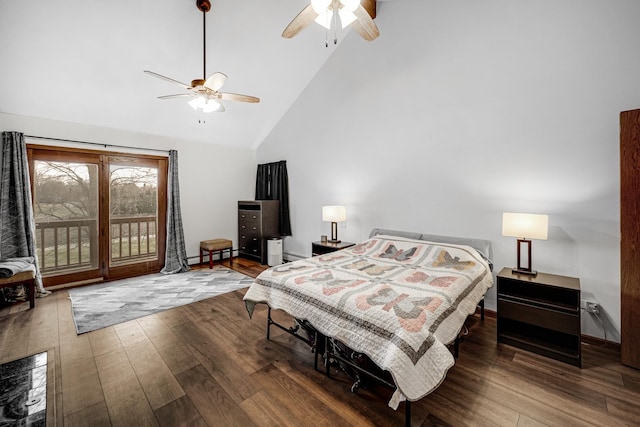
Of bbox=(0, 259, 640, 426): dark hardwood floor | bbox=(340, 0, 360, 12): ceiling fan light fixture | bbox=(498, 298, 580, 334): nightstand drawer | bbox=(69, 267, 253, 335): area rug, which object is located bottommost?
bbox=(0, 259, 640, 426): dark hardwood floor

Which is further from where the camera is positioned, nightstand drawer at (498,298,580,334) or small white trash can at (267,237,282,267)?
small white trash can at (267,237,282,267)

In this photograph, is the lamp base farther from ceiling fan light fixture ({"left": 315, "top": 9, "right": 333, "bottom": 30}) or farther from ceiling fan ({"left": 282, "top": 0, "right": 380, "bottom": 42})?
ceiling fan light fixture ({"left": 315, "top": 9, "right": 333, "bottom": 30})

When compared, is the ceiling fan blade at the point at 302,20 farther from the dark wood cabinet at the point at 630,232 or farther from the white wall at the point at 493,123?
the dark wood cabinet at the point at 630,232

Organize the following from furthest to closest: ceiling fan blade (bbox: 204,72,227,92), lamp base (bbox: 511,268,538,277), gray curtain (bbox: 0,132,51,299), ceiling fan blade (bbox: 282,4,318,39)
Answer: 1. gray curtain (bbox: 0,132,51,299)
2. ceiling fan blade (bbox: 204,72,227,92)
3. lamp base (bbox: 511,268,538,277)
4. ceiling fan blade (bbox: 282,4,318,39)

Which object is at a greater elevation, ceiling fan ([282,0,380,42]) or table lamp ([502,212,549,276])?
ceiling fan ([282,0,380,42])

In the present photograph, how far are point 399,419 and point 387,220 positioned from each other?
2.58 metres

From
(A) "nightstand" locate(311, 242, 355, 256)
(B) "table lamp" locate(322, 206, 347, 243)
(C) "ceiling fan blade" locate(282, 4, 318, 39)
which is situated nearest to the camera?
(C) "ceiling fan blade" locate(282, 4, 318, 39)

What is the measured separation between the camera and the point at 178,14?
3.04 metres

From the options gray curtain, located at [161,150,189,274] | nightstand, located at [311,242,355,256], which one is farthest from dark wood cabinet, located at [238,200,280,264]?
nightstand, located at [311,242,355,256]

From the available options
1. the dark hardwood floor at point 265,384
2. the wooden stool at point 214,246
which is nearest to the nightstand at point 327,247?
the dark hardwood floor at point 265,384

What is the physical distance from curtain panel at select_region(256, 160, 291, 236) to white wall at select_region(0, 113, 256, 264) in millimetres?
414

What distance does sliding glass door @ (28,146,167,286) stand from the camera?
12.6 ft

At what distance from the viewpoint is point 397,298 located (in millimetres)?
1901

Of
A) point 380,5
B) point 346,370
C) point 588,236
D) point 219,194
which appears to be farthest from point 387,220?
point 219,194
